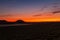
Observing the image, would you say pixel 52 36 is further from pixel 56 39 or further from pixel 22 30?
pixel 22 30

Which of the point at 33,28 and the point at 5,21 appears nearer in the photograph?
the point at 5,21

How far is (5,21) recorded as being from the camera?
5.38 meters

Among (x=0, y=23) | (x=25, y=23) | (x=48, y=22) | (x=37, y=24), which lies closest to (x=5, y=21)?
(x=0, y=23)

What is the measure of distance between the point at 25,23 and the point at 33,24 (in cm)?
33

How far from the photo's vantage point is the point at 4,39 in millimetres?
5680

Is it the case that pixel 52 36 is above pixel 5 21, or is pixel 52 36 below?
below

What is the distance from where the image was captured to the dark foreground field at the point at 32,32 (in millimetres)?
5641

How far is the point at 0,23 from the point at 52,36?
5.35ft

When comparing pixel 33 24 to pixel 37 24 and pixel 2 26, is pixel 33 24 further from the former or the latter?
pixel 2 26

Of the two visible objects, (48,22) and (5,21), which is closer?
(5,21)

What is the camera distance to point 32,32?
19.1 feet

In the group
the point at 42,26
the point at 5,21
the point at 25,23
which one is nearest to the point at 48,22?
the point at 42,26

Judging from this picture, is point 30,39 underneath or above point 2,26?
underneath

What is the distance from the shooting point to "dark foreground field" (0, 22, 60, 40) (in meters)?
5.64
